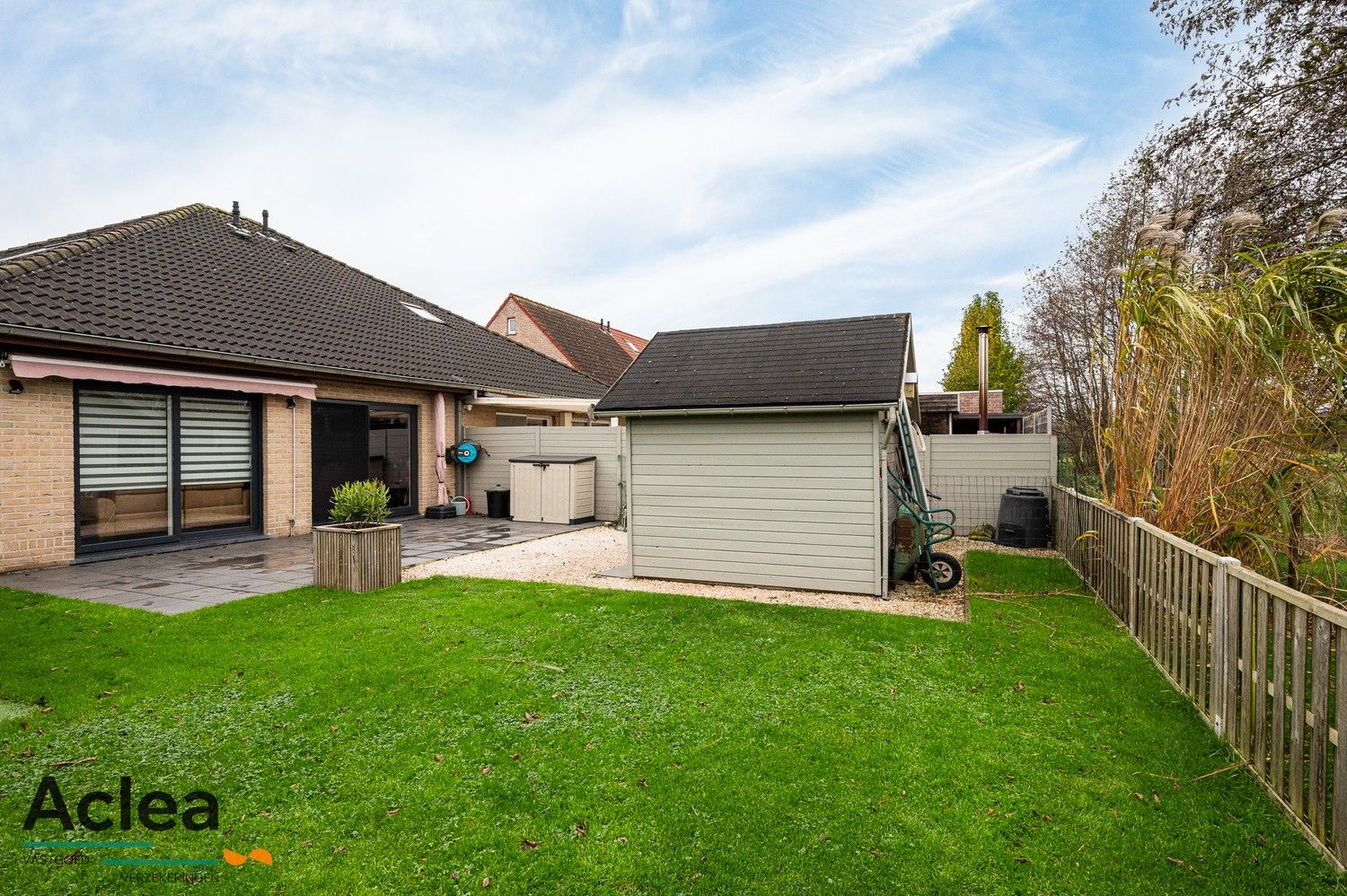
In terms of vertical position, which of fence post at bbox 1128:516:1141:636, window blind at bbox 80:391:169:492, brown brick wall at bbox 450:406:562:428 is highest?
brown brick wall at bbox 450:406:562:428

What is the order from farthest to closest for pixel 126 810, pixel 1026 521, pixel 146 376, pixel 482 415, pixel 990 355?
pixel 990 355
pixel 482 415
pixel 1026 521
pixel 146 376
pixel 126 810

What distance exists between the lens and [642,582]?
26.2ft

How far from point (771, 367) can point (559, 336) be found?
22.4 meters

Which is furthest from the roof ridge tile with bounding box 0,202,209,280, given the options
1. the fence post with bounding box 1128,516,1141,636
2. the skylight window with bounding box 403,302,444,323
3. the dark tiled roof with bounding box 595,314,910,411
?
the fence post with bounding box 1128,516,1141,636

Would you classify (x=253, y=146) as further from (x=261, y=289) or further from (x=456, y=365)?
(x=456, y=365)

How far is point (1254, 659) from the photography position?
130 inches

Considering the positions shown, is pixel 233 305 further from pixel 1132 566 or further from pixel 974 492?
pixel 1132 566

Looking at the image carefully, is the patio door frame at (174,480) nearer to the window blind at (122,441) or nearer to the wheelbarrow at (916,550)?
the window blind at (122,441)

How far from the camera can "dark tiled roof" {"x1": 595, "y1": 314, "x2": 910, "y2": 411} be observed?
7086mm

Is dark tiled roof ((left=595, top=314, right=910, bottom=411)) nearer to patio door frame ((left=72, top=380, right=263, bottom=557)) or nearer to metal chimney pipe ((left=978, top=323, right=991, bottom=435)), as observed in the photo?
metal chimney pipe ((left=978, top=323, right=991, bottom=435))

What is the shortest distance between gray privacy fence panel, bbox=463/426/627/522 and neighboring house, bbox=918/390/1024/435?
10.2 meters

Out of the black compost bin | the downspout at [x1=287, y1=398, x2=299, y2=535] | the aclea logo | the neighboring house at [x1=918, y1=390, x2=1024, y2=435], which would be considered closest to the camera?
the aclea logo

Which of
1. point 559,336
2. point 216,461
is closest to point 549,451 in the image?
point 216,461

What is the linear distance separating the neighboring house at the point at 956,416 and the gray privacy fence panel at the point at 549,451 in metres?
10.2
